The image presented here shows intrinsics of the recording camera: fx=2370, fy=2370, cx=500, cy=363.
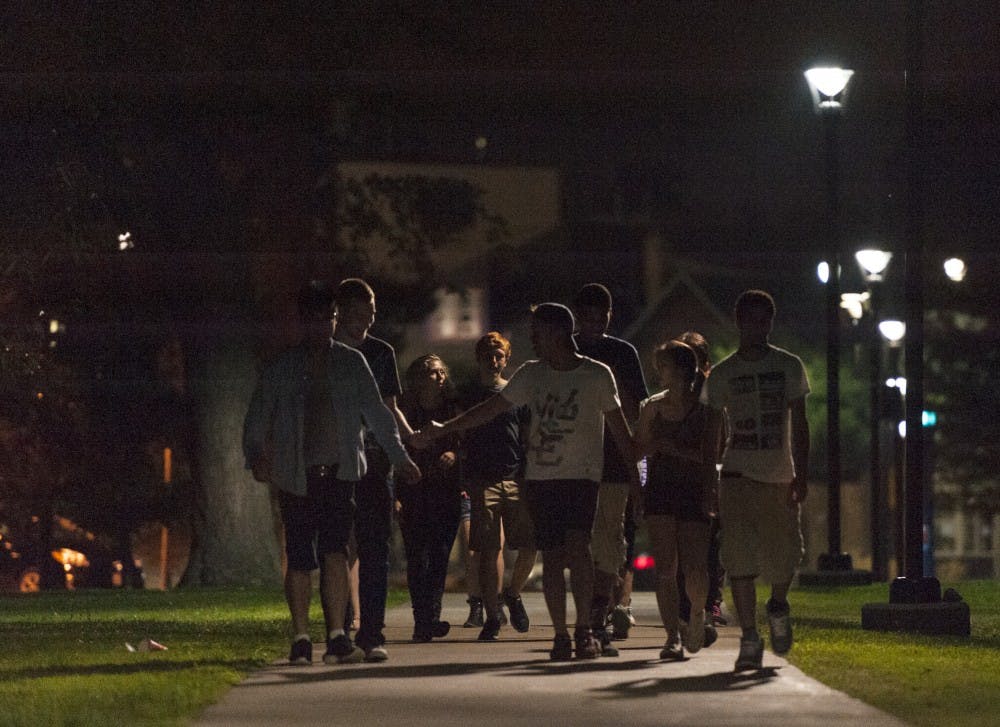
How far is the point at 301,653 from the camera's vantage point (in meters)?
11.3

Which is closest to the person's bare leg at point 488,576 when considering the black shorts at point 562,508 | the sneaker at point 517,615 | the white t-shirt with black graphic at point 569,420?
the sneaker at point 517,615

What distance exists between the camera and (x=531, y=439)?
11.5 metres

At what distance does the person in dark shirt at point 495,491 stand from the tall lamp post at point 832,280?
11686 millimetres

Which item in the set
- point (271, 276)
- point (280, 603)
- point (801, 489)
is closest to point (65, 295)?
point (271, 276)

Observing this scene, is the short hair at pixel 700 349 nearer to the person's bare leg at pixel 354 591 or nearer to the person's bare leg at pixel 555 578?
the person's bare leg at pixel 555 578

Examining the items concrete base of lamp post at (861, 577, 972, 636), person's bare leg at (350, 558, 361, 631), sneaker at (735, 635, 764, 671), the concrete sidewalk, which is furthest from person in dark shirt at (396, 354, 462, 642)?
concrete base of lamp post at (861, 577, 972, 636)

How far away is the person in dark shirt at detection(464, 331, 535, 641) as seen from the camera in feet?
44.2

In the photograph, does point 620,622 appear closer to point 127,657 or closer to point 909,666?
point 909,666

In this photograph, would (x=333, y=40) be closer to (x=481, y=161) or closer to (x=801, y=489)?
(x=801, y=489)

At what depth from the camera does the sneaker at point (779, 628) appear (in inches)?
440

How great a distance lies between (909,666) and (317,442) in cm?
314

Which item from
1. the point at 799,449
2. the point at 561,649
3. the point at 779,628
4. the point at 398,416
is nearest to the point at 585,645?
the point at 561,649

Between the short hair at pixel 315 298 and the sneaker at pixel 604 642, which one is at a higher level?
the short hair at pixel 315 298

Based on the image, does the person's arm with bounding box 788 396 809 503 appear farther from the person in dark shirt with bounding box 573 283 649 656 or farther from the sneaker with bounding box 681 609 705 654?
the person in dark shirt with bounding box 573 283 649 656
